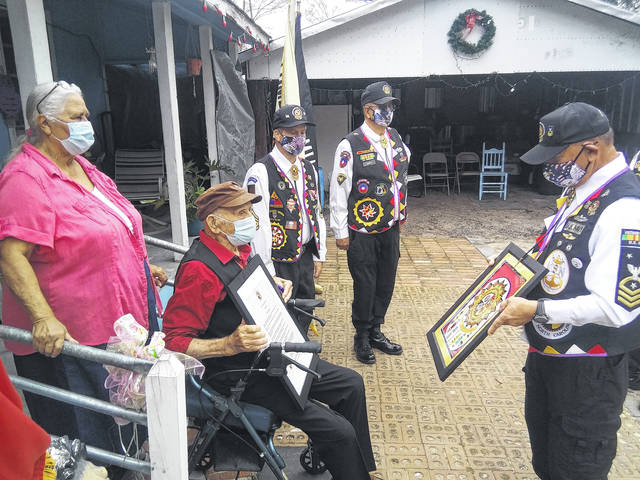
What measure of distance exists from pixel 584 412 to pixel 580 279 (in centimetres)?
54

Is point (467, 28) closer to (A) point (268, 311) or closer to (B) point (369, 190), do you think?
(B) point (369, 190)

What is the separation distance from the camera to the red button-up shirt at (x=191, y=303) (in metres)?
2.05

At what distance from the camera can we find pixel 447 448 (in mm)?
2902

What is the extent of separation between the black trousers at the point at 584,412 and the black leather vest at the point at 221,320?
1327 millimetres

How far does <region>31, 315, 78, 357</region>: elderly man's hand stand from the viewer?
1.85m

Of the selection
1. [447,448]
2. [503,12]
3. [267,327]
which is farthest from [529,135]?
[267,327]

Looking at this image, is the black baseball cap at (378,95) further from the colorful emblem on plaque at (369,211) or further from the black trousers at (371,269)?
the black trousers at (371,269)

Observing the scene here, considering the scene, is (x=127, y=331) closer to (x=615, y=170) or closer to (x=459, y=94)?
(x=615, y=170)

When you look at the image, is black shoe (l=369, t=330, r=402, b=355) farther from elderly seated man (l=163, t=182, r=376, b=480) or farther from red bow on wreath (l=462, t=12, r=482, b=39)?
red bow on wreath (l=462, t=12, r=482, b=39)

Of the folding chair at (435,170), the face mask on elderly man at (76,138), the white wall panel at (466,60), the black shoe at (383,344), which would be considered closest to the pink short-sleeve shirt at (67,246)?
the face mask on elderly man at (76,138)

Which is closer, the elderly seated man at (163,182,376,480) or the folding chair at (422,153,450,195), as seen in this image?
the elderly seated man at (163,182,376,480)

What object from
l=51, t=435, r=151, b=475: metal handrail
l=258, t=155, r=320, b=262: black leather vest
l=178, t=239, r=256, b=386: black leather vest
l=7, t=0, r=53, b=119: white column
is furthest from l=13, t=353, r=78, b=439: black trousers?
l=7, t=0, r=53, b=119: white column

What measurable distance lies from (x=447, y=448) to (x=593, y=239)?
5.47 feet

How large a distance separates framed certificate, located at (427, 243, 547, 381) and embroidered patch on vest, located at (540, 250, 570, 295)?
0.09 metres
